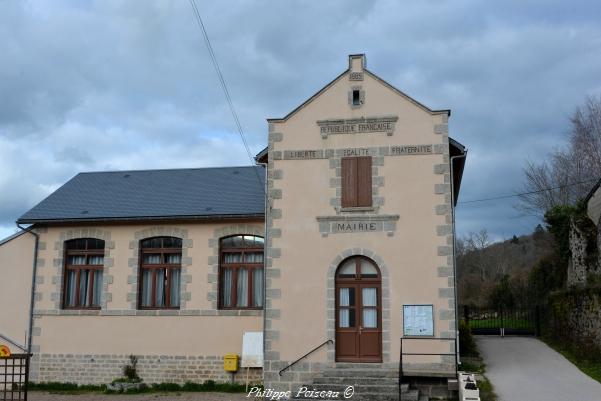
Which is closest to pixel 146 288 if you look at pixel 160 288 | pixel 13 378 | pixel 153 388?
pixel 160 288

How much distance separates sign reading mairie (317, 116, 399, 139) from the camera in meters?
13.9

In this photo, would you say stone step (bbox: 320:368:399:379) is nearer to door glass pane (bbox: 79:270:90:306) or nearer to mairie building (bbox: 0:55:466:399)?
mairie building (bbox: 0:55:466:399)

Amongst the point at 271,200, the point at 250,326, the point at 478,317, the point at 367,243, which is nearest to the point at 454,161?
the point at 367,243

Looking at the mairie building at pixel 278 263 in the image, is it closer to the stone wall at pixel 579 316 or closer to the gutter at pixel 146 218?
the gutter at pixel 146 218

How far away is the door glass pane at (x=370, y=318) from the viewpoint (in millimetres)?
13383

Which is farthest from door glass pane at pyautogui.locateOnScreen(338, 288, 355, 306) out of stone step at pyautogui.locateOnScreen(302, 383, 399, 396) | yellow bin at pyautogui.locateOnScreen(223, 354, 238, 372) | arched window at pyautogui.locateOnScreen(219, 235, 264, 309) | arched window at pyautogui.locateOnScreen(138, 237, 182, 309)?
arched window at pyautogui.locateOnScreen(138, 237, 182, 309)

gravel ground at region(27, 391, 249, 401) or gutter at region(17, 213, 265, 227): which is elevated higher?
gutter at region(17, 213, 265, 227)

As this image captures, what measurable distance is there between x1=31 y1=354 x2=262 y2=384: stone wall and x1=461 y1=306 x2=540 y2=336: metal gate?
30.5 ft

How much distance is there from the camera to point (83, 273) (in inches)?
645

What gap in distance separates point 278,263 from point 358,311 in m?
2.07

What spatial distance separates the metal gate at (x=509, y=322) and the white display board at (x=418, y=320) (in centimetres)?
813

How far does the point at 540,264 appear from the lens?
25.5m

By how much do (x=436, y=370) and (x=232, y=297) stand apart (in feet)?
17.8

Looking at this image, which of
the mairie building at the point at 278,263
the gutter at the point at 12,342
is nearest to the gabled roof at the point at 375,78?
the mairie building at the point at 278,263
